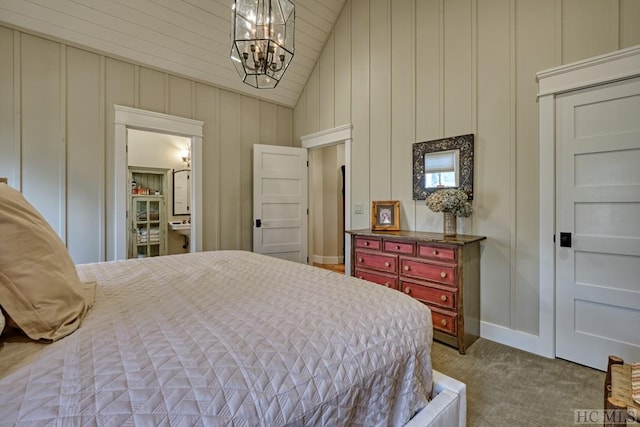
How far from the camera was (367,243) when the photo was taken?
3.04 m

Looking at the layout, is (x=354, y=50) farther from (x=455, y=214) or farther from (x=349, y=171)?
(x=455, y=214)

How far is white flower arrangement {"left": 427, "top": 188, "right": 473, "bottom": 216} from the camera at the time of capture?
101 inches

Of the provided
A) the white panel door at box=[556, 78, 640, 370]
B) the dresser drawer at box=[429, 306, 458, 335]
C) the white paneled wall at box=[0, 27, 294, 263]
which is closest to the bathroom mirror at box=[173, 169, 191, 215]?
the white paneled wall at box=[0, 27, 294, 263]

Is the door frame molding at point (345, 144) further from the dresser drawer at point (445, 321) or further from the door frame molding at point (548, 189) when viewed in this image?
the door frame molding at point (548, 189)

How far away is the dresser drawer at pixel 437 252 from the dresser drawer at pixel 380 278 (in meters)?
0.39

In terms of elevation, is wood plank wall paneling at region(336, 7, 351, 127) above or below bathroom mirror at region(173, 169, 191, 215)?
above

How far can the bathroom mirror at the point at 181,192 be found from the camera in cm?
547

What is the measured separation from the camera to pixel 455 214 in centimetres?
265

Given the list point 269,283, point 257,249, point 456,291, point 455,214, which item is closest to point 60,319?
point 269,283

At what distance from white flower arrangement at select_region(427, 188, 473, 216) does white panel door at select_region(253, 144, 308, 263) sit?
2.19 metres

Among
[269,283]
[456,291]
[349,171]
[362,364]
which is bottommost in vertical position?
[456,291]

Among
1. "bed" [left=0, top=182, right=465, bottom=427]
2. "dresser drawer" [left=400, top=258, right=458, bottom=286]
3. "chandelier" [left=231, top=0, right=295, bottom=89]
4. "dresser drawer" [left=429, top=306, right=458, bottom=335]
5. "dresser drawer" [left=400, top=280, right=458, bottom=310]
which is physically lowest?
"dresser drawer" [left=429, top=306, right=458, bottom=335]

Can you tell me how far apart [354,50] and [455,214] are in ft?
8.20

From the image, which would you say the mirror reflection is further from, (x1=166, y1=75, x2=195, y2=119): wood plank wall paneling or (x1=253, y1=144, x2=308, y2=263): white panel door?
(x1=166, y1=75, x2=195, y2=119): wood plank wall paneling
